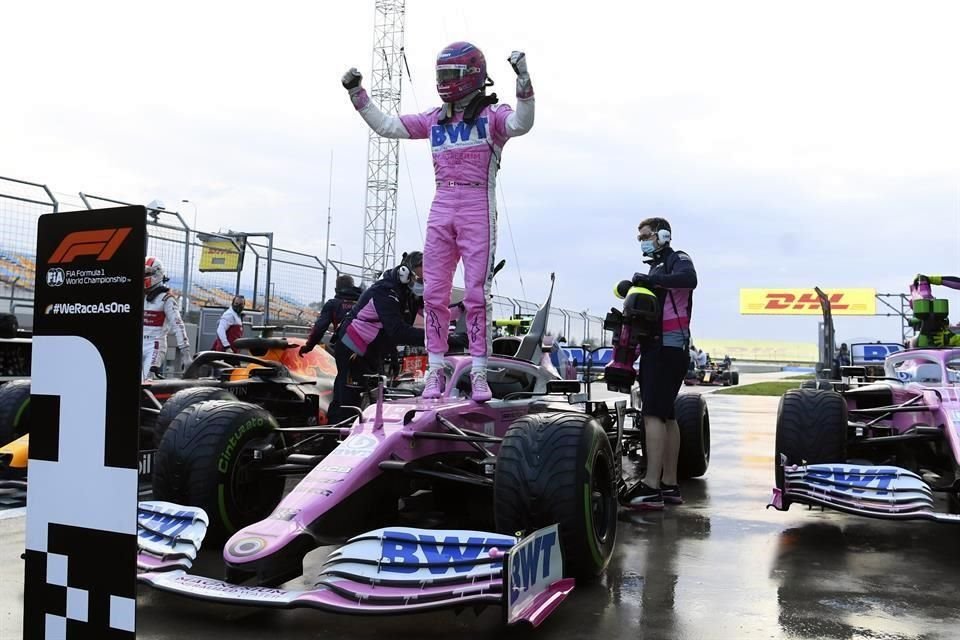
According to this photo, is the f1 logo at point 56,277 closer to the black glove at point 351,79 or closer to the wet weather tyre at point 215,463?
the wet weather tyre at point 215,463

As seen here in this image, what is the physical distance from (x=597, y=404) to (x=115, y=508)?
4.20 m

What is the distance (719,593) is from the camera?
359cm

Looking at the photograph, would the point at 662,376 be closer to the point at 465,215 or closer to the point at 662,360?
the point at 662,360

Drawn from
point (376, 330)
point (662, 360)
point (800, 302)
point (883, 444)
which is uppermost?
point (800, 302)

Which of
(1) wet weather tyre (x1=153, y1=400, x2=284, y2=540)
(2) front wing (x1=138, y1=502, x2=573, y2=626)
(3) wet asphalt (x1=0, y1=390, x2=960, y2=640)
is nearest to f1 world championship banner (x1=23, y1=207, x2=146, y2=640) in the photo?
(2) front wing (x1=138, y1=502, x2=573, y2=626)

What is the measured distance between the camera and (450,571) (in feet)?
9.29

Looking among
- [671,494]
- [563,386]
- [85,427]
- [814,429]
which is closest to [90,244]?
[85,427]

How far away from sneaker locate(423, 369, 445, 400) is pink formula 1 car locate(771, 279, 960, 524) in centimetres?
195

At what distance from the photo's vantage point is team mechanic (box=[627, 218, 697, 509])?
5.48 m

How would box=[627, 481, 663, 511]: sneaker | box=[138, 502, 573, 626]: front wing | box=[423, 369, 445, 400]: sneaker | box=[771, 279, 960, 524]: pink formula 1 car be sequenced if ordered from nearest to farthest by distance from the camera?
1. box=[138, 502, 573, 626]: front wing
2. box=[771, 279, 960, 524]: pink formula 1 car
3. box=[423, 369, 445, 400]: sneaker
4. box=[627, 481, 663, 511]: sneaker

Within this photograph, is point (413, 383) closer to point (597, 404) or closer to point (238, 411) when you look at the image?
point (597, 404)

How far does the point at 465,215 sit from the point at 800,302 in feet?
175

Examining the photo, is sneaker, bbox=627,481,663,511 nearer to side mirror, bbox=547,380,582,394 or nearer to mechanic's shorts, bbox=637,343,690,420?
mechanic's shorts, bbox=637,343,690,420

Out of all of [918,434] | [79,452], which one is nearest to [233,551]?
[79,452]
